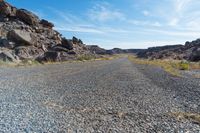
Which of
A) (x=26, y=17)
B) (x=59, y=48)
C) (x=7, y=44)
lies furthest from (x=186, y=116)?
(x=26, y=17)

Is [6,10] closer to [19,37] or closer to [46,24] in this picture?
[46,24]

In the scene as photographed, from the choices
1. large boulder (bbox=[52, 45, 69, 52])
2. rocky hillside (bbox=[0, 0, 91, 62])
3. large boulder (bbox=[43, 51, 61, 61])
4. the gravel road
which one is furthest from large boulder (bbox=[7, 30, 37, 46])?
the gravel road

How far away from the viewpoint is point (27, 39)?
6338cm

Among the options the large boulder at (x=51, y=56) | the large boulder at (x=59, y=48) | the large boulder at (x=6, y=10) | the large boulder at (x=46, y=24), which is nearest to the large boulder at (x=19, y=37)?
the large boulder at (x=51, y=56)

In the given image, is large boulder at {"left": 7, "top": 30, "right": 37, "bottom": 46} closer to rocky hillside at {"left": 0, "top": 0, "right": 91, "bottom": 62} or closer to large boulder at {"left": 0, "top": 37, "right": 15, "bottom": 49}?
rocky hillside at {"left": 0, "top": 0, "right": 91, "bottom": 62}

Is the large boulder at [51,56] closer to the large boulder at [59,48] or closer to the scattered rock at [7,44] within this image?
the scattered rock at [7,44]

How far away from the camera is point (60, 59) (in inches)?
2682

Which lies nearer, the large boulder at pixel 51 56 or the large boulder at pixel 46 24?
the large boulder at pixel 51 56

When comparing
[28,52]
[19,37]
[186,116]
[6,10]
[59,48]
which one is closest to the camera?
[186,116]

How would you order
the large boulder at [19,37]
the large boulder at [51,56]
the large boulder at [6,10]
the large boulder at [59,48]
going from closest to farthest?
the large boulder at [19,37], the large boulder at [51,56], the large boulder at [59,48], the large boulder at [6,10]

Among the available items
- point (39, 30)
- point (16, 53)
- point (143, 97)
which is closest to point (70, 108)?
point (143, 97)

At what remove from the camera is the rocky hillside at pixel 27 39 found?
5714cm

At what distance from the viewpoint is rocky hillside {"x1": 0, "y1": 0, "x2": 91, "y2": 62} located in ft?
187

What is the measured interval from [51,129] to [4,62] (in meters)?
37.2
